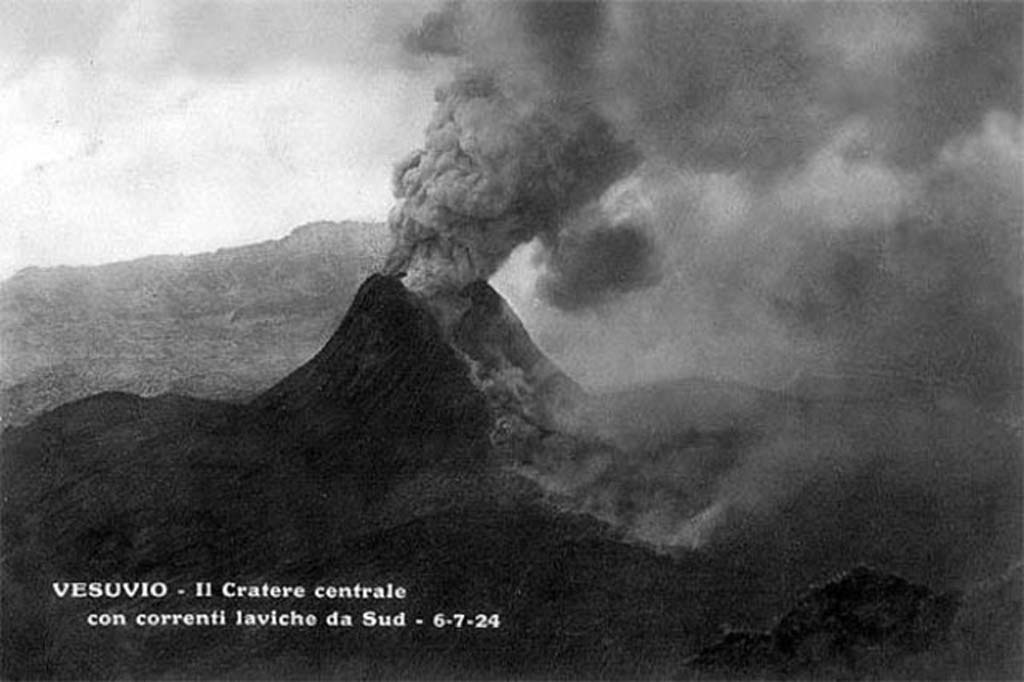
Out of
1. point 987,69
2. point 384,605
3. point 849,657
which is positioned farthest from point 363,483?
point 987,69

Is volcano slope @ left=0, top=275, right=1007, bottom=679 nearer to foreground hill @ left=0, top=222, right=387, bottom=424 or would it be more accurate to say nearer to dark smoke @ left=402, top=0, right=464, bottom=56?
foreground hill @ left=0, top=222, right=387, bottom=424

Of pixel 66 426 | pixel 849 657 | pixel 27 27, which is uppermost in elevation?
pixel 27 27

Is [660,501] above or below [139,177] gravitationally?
below

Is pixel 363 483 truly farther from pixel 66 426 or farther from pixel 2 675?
pixel 2 675

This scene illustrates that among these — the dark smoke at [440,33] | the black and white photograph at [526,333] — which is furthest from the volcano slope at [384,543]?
the dark smoke at [440,33]

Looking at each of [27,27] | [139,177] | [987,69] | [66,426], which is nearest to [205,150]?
[139,177]
